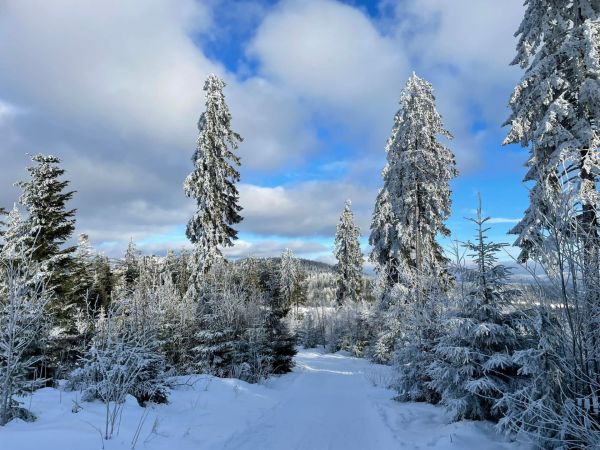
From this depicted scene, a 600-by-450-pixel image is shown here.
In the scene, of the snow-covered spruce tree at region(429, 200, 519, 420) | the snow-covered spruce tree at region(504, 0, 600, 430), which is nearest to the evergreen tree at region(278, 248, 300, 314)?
the snow-covered spruce tree at region(504, 0, 600, 430)

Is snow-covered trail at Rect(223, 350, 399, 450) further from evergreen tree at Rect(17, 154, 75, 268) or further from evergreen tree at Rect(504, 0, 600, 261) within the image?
evergreen tree at Rect(17, 154, 75, 268)

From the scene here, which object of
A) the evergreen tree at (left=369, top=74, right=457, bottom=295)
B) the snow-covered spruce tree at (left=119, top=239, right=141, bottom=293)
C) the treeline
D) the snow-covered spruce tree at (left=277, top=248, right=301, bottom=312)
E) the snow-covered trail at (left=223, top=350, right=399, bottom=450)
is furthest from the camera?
the snow-covered spruce tree at (left=277, top=248, right=301, bottom=312)

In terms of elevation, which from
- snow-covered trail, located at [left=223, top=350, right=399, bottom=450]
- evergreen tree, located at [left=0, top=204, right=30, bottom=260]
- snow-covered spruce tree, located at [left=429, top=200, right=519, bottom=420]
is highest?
evergreen tree, located at [left=0, top=204, right=30, bottom=260]

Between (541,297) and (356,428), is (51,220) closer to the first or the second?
(356,428)

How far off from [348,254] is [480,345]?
1337 inches

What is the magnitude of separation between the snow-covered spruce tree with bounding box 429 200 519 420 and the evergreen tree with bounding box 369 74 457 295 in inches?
407

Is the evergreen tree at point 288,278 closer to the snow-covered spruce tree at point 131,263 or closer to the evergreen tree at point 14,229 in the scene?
the snow-covered spruce tree at point 131,263

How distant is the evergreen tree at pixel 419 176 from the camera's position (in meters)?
20.1

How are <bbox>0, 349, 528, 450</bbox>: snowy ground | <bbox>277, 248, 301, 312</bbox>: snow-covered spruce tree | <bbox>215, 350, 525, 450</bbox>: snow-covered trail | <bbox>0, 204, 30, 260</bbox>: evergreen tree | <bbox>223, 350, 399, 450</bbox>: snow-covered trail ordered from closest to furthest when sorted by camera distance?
<bbox>0, 349, 528, 450</bbox>: snowy ground
<bbox>215, 350, 525, 450</bbox>: snow-covered trail
<bbox>223, 350, 399, 450</bbox>: snow-covered trail
<bbox>0, 204, 30, 260</bbox>: evergreen tree
<bbox>277, 248, 301, 312</bbox>: snow-covered spruce tree

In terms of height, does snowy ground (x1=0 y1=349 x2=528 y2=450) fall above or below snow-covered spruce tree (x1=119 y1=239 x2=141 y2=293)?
below

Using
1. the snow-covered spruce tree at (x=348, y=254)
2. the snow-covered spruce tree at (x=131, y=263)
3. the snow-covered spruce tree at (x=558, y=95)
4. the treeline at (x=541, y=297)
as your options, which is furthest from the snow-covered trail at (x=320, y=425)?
the snow-covered spruce tree at (x=131, y=263)

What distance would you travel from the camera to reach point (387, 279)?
84.3ft

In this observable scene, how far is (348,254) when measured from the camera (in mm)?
41938

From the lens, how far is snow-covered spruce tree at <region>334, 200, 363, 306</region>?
138 ft
